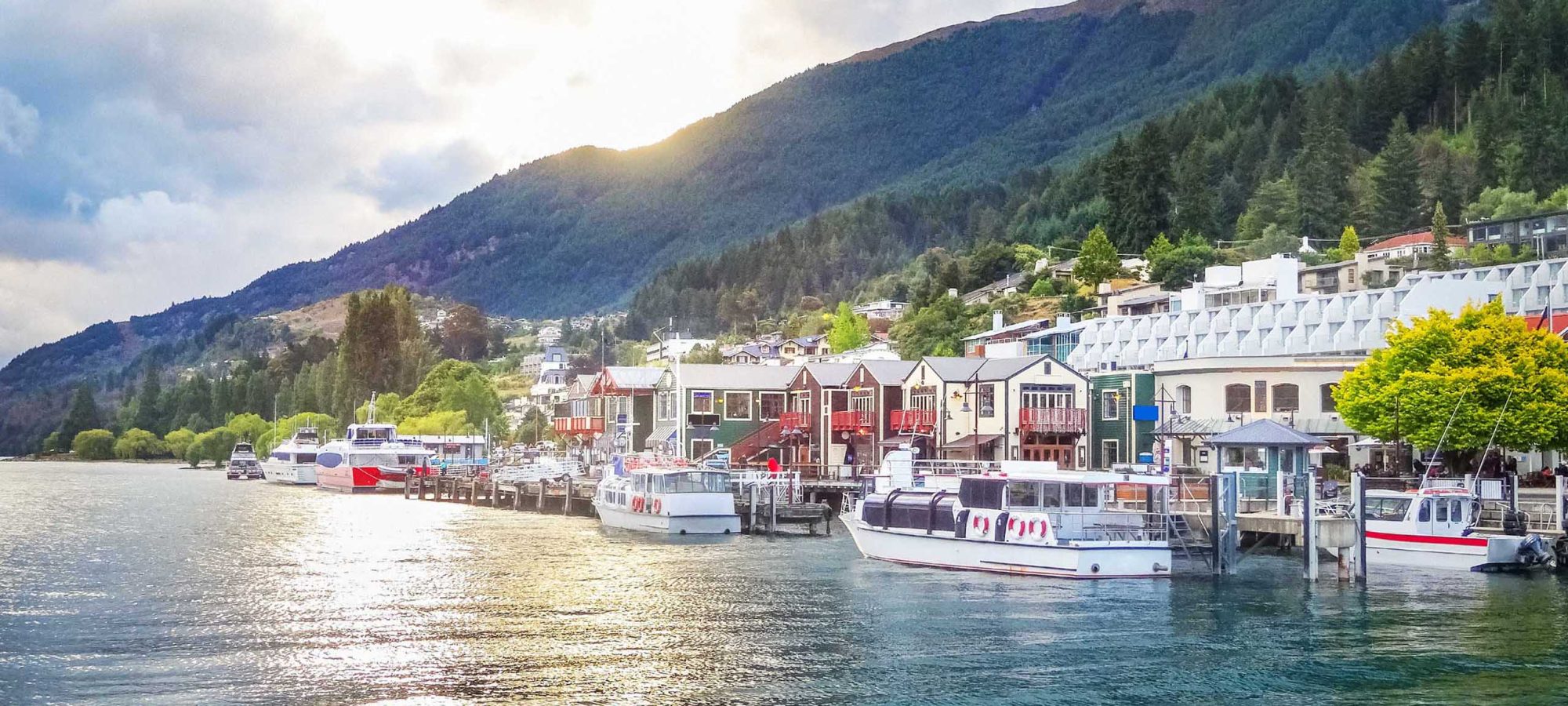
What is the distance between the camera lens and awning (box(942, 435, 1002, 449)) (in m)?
93.0

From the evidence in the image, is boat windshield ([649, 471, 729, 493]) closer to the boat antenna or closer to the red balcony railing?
the red balcony railing

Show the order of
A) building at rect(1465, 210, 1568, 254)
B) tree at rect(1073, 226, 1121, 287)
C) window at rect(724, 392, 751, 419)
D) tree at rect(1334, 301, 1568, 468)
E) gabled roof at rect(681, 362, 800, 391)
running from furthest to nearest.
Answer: tree at rect(1073, 226, 1121, 287), building at rect(1465, 210, 1568, 254), gabled roof at rect(681, 362, 800, 391), window at rect(724, 392, 751, 419), tree at rect(1334, 301, 1568, 468)

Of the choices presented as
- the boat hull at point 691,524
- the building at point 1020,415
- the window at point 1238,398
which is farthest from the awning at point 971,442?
the boat hull at point 691,524

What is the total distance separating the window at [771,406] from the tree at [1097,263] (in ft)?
207

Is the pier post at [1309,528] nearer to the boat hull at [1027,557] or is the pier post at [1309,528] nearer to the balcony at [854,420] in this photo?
the boat hull at [1027,557]

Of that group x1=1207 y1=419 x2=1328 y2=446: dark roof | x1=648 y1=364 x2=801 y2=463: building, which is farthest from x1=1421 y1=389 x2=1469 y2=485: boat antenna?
x1=648 y1=364 x2=801 y2=463: building

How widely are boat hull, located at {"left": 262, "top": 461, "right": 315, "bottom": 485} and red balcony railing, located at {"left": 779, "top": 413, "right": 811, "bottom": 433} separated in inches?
2778

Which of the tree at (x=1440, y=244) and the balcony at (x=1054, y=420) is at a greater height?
the tree at (x=1440, y=244)

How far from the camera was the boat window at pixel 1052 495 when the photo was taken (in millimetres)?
56969

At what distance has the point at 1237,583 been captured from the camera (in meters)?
55.0

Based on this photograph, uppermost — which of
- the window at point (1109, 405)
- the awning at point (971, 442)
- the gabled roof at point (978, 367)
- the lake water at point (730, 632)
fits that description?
the gabled roof at point (978, 367)

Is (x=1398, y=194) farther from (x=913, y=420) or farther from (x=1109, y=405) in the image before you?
(x=913, y=420)

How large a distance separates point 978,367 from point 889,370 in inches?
334

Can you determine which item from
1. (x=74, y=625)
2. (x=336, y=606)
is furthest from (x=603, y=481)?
(x=74, y=625)
